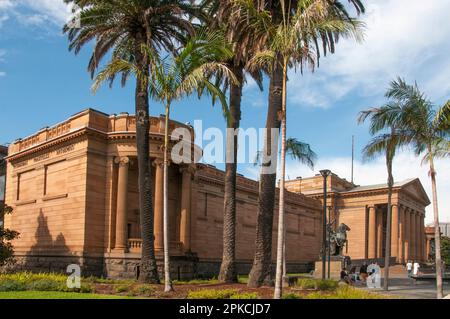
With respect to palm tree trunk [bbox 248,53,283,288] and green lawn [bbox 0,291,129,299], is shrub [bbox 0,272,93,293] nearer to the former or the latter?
green lawn [bbox 0,291,129,299]

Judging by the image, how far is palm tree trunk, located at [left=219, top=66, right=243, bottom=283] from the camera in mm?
25547

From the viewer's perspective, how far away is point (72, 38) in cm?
2981

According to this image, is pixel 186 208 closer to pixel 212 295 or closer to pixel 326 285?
pixel 326 285

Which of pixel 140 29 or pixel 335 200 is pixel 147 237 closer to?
pixel 140 29

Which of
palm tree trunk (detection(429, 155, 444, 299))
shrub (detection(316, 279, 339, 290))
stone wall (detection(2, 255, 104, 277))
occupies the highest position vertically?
palm tree trunk (detection(429, 155, 444, 299))

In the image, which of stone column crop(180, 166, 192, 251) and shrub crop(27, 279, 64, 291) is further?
stone column crop(180, 166, 192, 251)

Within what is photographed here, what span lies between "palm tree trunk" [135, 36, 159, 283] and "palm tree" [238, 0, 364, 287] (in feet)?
16.8

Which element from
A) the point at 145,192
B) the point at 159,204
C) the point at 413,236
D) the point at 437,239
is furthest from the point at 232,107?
the point at 413,236

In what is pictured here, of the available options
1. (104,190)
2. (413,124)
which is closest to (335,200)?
(104,190)

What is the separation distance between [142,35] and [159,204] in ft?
35.5

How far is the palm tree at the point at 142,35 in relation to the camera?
25266 millimetres

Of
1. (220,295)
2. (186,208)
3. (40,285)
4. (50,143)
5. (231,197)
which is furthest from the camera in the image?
(186,208)

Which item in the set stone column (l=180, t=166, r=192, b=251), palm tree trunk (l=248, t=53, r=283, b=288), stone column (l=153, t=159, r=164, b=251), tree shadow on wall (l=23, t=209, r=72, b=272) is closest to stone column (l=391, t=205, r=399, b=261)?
stone column (l=180, t=166, r=192, b=251)

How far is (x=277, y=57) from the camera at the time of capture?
22031 millimetres
